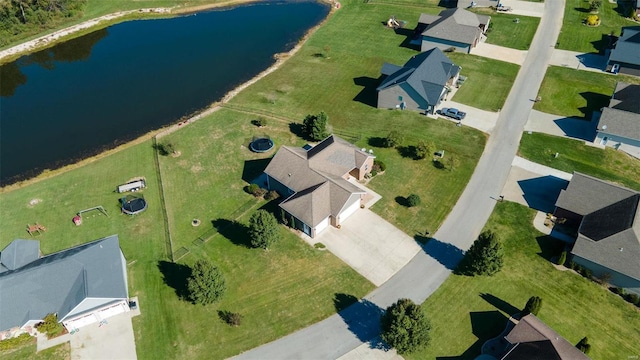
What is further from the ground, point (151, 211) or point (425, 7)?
point (425, 7)

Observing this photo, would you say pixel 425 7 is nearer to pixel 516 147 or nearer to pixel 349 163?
pixel 516 147

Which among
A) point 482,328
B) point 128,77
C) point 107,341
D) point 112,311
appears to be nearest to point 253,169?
point 112,311

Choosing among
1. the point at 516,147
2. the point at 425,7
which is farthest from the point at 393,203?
the point at 425,7

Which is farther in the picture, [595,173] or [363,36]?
[363,36]

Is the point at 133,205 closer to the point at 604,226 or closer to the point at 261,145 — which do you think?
the point at 261,145

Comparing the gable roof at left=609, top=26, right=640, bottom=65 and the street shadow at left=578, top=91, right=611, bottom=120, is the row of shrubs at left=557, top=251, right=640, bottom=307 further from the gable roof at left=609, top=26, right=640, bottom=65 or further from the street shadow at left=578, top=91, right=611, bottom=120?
the gable roof at left=609, top=26, right=640, bottom=65

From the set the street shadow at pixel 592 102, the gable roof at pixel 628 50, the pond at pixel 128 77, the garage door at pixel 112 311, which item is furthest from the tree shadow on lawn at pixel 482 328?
the gable roof at pixel 628 50
